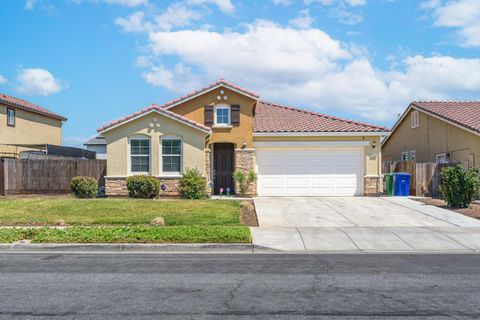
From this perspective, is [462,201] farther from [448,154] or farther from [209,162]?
[209,162]

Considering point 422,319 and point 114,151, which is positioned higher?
point 114,151

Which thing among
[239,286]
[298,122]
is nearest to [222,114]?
[298,122]

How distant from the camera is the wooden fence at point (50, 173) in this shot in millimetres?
23625

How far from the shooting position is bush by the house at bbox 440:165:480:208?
59.7ft

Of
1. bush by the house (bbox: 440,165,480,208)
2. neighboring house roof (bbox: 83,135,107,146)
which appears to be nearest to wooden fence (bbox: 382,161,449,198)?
bush by the house (bbox: 440,165,480,208)

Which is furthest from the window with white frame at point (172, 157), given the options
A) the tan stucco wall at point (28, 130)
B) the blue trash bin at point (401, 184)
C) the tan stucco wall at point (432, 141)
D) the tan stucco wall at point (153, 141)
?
the tan stucco wall at point (28, 130)

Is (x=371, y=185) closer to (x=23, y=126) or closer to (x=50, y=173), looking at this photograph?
(x=50, y=173)

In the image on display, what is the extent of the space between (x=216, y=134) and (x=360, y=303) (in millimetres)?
16935

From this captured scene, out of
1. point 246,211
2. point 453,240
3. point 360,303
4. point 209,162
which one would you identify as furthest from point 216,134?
point 360,303

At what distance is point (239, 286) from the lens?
8016mm

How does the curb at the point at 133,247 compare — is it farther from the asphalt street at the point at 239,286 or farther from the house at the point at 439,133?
the house at the point at 439,133

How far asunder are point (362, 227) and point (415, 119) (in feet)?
55.9

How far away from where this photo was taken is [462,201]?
1848cm

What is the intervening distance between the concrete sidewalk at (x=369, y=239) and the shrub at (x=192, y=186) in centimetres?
656
